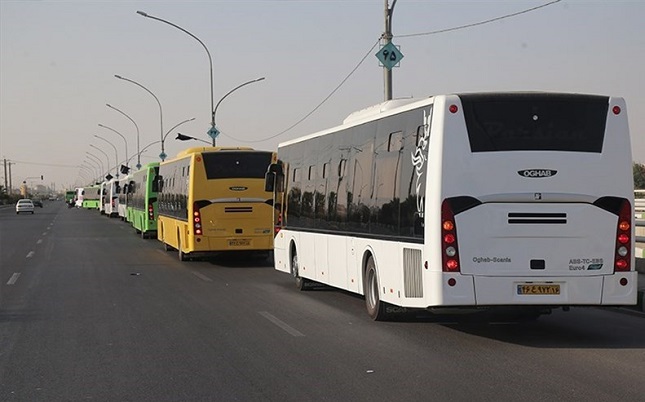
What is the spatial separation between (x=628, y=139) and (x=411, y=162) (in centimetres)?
255

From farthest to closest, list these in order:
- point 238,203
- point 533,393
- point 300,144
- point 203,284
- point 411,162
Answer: point 238,203 < point 203,284 < point 300,144 < point 411,162 < point 533,393

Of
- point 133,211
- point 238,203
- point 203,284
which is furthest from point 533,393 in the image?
point 133,211

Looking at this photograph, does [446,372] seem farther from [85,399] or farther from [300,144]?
[300,144]

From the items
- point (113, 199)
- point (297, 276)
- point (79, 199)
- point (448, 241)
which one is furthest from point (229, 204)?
point (79, 199)

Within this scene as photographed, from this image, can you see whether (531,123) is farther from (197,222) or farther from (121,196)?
(121,196)

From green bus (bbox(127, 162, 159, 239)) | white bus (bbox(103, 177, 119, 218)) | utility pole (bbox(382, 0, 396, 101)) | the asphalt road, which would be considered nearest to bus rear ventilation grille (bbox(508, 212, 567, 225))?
the asphalt road

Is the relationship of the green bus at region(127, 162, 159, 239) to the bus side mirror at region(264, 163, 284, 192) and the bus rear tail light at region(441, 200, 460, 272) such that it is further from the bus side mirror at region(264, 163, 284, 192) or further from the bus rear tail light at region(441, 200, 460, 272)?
the bus rear tail light at region(441, 200, 460, 272)

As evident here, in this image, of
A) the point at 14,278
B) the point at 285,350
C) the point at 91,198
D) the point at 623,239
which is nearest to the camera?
the point at 285,350

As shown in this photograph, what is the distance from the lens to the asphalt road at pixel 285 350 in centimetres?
795

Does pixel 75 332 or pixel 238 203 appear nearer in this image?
pixel 75 332

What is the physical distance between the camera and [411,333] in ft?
37.4

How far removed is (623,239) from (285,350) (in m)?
4.05

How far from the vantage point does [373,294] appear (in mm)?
12688

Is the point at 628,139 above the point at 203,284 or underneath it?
above
